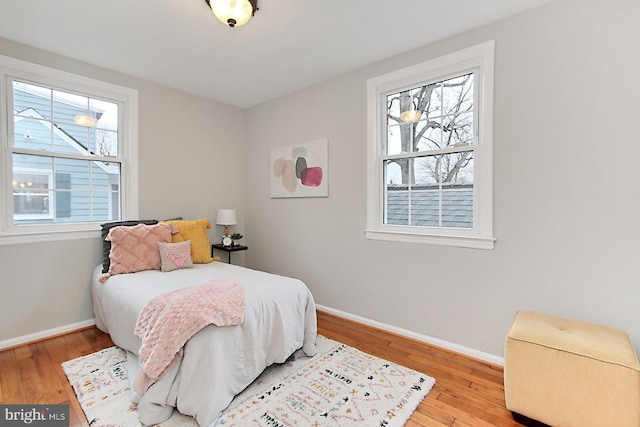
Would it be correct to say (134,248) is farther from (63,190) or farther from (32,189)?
(32,189)

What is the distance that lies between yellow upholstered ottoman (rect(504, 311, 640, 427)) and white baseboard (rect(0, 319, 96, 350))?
3.56 m

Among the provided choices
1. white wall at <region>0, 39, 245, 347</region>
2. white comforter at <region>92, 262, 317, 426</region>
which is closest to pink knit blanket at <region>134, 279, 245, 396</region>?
white comforter at <region>92, 262, 317, 426</region>

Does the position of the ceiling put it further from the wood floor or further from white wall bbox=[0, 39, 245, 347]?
the wood floor

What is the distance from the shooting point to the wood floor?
5.60 ft

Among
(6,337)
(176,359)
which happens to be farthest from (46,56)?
(176,359)

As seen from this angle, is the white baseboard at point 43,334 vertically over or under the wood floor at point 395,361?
over

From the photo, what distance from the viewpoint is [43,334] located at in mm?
2650

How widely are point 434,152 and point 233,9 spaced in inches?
71.9

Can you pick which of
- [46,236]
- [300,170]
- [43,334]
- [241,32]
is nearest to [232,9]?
[241,32]

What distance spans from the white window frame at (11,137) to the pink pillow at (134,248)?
49cm

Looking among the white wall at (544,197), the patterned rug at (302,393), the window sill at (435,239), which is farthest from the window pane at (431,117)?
the patterned rug at (302,393)

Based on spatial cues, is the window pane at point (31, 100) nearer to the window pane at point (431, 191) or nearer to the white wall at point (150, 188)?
the white wall at point (150, 188)

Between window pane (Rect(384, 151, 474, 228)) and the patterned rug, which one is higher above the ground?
window pane (Rect(384, 151, 474, 228))

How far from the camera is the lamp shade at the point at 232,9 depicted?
5.89 ft
